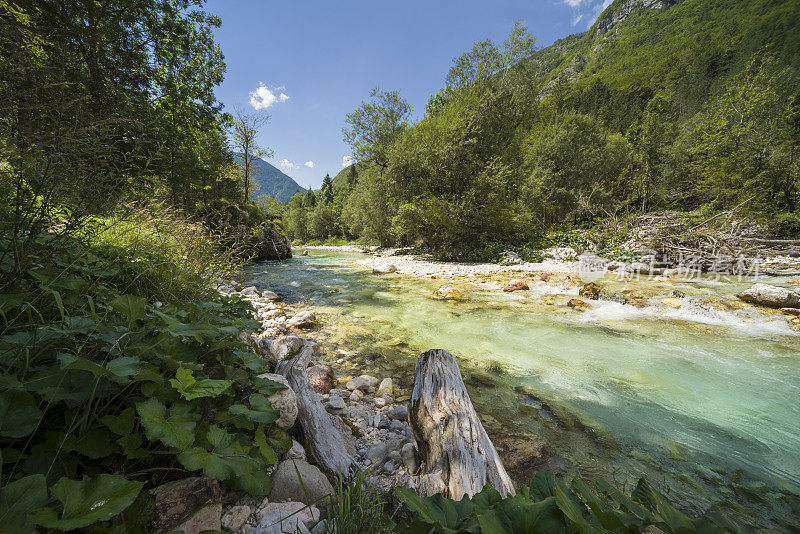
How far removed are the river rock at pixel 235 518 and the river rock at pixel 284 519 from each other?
71mm

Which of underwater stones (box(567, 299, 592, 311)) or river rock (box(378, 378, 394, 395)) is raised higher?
underwater stones (box(567, 299, 592, 311))

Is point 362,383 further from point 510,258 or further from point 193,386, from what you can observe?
point 510,258

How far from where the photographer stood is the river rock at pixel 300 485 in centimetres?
152

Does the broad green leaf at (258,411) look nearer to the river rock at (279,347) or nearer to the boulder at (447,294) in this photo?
the river rock at (279,347)

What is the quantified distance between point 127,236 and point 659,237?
1814 centimetres

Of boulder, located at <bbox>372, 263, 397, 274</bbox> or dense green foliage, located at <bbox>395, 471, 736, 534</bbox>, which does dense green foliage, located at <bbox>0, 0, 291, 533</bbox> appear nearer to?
dense green foliage, located at <bbox>395, 471, 736, 534</bbox>

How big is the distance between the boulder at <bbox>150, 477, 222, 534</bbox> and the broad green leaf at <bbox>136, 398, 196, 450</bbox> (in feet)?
0.80

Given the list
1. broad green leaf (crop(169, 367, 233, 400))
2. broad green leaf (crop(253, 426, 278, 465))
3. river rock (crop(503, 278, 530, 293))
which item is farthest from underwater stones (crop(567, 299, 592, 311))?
broad green leaf (crop(169, 367, 233, 400))

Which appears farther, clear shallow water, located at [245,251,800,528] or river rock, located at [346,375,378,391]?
river rock, located at [346,375,378,391]

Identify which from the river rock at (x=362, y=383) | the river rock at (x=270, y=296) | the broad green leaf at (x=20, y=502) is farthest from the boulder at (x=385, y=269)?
the broad green leaf at (x=20, y=502)

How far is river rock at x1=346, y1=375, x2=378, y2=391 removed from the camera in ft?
11.6

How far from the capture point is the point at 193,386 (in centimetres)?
128

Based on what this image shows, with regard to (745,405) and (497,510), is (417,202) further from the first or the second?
(497,510)

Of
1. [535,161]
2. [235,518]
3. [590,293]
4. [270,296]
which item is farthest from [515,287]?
[535,161]
